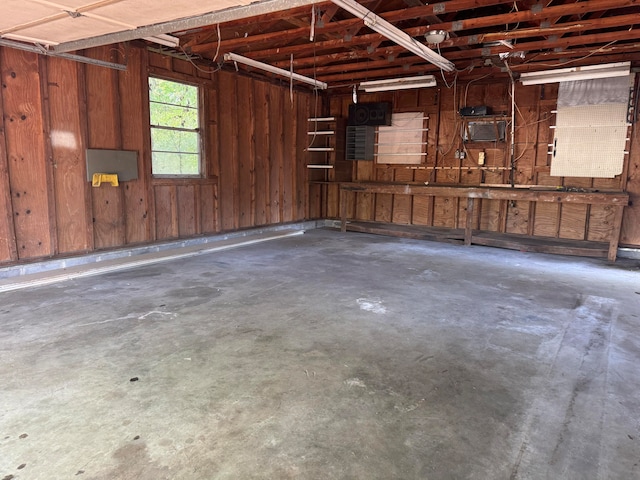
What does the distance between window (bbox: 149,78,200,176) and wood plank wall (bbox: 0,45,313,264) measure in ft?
0.45

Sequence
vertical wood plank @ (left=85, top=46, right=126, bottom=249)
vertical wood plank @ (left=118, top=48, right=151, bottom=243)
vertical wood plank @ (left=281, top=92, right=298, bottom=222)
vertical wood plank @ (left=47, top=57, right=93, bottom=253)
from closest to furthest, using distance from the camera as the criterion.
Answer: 1. vertical wood plank @ (left=47, top=57, right=93, bottom=253)
2. vertical wood plank @ (left=85, top=46, right=126, bottom=249)
3. vertical wood plank @ (left=118, top=48, right=151, bottom=243)
4. vertical wood plank @ (left=281, top=92, right=298, bottom=222)

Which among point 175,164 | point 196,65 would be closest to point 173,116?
point 175,164

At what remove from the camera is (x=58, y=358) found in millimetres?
2527

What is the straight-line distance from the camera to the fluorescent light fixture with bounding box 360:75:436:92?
6.64m

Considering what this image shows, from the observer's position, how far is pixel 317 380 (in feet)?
7.61

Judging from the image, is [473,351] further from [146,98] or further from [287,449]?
[146,98]

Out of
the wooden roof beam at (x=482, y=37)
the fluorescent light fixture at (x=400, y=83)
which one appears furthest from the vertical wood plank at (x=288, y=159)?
the wooden roof beam at (x=482, y=37)

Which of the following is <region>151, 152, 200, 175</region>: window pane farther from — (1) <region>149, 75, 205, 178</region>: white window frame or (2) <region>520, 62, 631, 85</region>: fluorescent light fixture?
(2) <region>520, 62, 631, 85</region>: fluorescent light fixture

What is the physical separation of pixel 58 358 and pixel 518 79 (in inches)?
280

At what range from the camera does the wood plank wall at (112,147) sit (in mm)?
4352

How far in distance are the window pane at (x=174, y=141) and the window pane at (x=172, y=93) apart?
1.36 feet

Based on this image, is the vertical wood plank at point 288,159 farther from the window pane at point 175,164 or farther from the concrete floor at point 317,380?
the concrete floor at point 317,380

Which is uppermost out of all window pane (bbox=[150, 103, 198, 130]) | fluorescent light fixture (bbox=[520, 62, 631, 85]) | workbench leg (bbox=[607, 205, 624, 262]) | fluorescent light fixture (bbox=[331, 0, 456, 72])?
fluorescent light fixture (bbox=[331, 0, 456, 72])

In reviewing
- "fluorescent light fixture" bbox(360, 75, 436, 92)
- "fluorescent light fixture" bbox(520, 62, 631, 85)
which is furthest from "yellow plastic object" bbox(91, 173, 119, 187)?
"fluorescent light fixture" bbox(520, 62, 631, 85)
